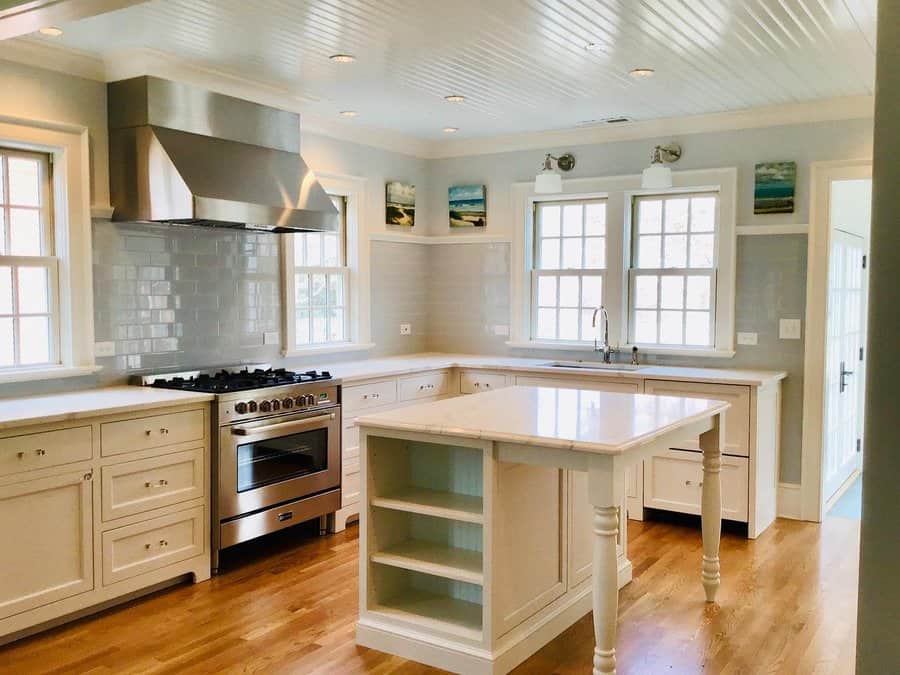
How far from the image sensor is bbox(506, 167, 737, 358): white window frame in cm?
541

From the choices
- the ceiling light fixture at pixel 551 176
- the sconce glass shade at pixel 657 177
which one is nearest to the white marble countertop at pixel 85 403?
the ceiling light fixture at pixel 551 176

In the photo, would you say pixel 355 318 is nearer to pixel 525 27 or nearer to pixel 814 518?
pixel 525 27

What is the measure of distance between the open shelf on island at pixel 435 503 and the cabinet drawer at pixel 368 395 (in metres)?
1.57

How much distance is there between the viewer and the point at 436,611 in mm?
3275

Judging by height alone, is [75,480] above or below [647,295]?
below

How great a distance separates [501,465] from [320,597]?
4.48ft

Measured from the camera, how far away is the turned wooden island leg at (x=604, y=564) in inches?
109

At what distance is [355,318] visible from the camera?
236 inches

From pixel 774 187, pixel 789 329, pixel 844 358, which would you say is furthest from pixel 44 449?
pixel 844 358

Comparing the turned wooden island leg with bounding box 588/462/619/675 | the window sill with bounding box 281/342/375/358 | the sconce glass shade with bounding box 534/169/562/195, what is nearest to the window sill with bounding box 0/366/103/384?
the window sill with bounding box 281/342/375/358

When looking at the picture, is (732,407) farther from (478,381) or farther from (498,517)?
(498,517)

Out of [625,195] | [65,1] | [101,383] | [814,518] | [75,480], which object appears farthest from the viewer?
[625,195]

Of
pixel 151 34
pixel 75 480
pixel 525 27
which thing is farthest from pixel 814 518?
pixel 151 34

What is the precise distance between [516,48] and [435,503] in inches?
86.7
